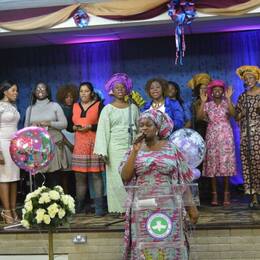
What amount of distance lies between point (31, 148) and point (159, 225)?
2.17 meters

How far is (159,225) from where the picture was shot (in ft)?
12.4

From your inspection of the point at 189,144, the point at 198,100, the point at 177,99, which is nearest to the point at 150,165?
the point at 189,144

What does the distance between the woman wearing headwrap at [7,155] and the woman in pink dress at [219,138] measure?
2.22 metres

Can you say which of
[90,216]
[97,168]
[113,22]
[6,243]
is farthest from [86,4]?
[6,243]

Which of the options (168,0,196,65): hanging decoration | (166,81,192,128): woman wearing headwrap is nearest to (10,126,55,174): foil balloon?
(166,81,192,128): woman wearing headwrap

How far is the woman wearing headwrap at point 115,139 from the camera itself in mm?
5809

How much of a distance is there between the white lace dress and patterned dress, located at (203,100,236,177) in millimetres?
2243

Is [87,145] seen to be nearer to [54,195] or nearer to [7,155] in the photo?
[7,155]

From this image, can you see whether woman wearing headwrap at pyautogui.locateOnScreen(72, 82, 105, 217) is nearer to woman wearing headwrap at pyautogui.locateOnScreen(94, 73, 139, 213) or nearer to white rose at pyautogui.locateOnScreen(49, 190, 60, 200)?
woman wearing headwrap at pyautogui.locateOnScreen(94, 73, 139, 213)

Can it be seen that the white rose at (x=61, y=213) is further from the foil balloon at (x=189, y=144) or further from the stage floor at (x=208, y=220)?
the foil balloon at (x=189, y=144)

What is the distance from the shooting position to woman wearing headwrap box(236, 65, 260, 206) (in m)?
6.03

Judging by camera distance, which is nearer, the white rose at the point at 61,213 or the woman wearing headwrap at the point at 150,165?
the woman wearing headwrap at the point at 150,165

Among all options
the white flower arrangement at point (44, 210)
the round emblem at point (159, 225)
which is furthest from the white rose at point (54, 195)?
the round emblem at point (159, 225)

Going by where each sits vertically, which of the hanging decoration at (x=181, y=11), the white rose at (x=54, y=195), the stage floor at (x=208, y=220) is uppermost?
the hanging decoration at (x=181, y=11)
